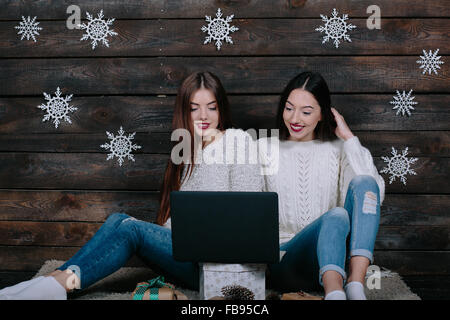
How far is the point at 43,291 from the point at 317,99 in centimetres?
114

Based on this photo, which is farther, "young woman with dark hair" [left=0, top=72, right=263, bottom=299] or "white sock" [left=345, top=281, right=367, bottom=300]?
"young woman with dark hair" [left=0, top=72, right=263, bottom=299]

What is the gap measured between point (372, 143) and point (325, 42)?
0.49 m

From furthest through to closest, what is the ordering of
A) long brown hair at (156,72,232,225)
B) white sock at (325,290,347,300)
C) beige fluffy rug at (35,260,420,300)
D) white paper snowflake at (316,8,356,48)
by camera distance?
white paper snowflake at (316,8,356,48), long brown hair at (156,72,232,225), beige fluffy rug at (35,260,420,300), white sock at (325,290,347,300)

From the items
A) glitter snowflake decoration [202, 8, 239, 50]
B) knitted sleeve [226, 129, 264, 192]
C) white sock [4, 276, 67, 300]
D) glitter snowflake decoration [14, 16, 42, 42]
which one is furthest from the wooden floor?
glitter snowflake decoration [14, 16, 42, 42]

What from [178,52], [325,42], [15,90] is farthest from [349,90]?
[15,90]

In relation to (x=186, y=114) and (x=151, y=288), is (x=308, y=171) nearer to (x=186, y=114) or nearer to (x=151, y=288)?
(x=186, y=114)

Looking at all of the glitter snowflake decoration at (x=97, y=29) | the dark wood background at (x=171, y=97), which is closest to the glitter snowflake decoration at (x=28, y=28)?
the dark wood background at (x=171, y=97)

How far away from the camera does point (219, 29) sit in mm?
1802

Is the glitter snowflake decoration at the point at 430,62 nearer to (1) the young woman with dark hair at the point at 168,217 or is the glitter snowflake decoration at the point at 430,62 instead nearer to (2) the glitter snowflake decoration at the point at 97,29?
(1) the young woman with dark hair at the point at 168,217

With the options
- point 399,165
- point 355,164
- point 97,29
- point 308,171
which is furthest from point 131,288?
point 399,165

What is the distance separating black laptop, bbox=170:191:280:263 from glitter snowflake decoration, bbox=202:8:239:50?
0.90 m

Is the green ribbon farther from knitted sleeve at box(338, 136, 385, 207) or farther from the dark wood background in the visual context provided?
knitted sleeve at box(338, 136, 385, 207)

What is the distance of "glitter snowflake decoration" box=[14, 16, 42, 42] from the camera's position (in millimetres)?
1863
